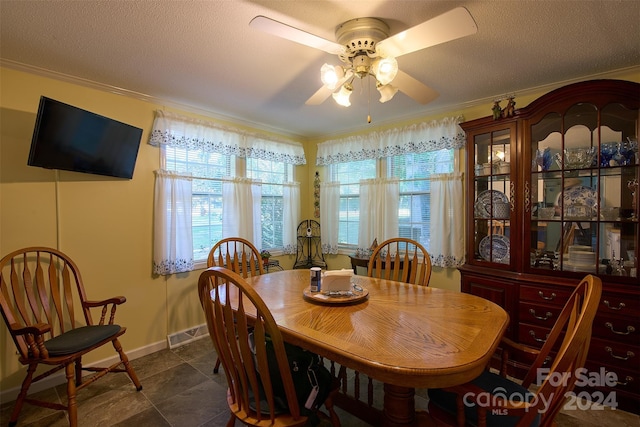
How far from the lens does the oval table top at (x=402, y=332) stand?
101 cm

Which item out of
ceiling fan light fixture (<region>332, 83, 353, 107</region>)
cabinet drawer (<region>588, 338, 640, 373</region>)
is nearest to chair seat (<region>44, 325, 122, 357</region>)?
ceiling fan light fixture (<region>332, 83, 353, 107</region>)

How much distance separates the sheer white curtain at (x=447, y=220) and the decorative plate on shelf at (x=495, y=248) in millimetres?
304

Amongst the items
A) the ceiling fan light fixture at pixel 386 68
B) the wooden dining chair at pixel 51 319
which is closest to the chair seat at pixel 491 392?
the ceiling fan light fixture at pixel 386 68

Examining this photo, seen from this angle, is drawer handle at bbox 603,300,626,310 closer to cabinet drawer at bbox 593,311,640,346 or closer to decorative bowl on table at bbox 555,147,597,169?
cabinet drawer at bbox 593,311,640,346

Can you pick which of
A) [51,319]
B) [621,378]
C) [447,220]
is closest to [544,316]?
[621,378]

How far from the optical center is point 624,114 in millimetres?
2053

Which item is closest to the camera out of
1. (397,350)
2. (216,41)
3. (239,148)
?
(397,350)

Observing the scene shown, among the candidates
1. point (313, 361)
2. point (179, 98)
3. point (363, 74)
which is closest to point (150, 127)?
point (179, 98)

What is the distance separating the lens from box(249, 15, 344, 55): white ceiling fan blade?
51.6 inches

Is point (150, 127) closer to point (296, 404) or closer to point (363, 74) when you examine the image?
point (363, 74)

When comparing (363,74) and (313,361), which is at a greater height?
(363,74)

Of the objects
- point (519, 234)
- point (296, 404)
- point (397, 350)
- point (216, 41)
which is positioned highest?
point (216, 41)

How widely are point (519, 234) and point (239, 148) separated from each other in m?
2.82

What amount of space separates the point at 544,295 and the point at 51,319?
353cm
